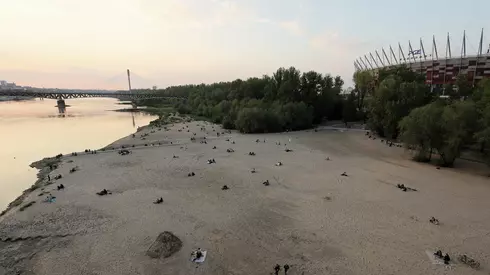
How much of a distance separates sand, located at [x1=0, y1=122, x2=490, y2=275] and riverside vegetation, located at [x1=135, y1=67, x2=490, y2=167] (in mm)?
4797

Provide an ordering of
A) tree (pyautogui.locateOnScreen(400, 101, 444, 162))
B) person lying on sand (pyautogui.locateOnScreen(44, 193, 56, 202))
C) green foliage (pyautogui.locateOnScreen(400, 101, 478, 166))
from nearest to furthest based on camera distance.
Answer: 1. person lying on sand (pyautogui.locateOnScreen(44, 193, 56, 202))
2. green foliage (pyautogui.locateOnScreen(400, 101, 478, 166))
3. tree (pyautogui.locateOnScreen(400, 101, 444, 162))

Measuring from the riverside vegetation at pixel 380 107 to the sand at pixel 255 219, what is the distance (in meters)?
4.80

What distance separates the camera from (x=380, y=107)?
200ft

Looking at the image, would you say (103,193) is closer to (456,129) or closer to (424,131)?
(424,131)

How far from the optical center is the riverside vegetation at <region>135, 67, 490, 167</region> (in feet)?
127

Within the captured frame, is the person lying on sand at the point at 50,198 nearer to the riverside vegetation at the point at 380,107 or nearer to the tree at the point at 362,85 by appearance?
the riverside vegetation at the point at 380,107

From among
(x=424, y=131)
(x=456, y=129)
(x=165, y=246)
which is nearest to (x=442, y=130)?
(x=456, y=129)

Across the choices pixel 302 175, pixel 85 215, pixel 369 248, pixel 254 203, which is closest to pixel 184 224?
pixel 254 203

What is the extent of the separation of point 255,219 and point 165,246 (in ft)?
24.7

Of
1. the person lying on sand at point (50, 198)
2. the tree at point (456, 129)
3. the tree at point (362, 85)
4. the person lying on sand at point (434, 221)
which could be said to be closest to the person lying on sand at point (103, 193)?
the person lying on sand at point (50, 198)

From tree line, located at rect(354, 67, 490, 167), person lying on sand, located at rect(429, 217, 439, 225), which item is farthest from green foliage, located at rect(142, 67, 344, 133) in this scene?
person lying on sand, located at rect(429, 217, 439, 225)

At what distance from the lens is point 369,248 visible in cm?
1997

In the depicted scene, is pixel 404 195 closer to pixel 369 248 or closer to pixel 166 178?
pixel 369 248

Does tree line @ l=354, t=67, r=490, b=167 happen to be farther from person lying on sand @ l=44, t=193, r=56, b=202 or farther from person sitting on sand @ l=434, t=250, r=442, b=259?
person lying on sand @ l=44, t=193, r=56, b=202
